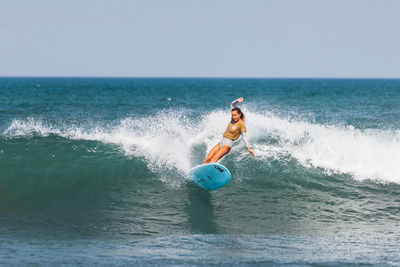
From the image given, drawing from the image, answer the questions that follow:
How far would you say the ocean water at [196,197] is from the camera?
737 centimetres

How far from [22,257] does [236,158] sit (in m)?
7.86

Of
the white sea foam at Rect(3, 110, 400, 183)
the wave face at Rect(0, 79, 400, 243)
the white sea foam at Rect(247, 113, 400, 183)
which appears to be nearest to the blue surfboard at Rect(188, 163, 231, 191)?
the wave face at Rect(0, 79, 400, 243)

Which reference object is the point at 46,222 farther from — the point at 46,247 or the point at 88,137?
the point at 88,137

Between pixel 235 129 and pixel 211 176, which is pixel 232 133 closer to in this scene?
pixel 235 129

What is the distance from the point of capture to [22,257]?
272 inches

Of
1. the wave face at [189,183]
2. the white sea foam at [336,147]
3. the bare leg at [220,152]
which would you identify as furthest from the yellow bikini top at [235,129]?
the white sea foam at [336,147]

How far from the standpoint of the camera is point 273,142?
15.1 metres

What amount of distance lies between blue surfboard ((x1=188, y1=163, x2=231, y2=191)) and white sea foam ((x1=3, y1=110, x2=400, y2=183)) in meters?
1.10

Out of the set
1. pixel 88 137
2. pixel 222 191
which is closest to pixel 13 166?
pixel 88 137

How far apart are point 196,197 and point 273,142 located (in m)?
5.16

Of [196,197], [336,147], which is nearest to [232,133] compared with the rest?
[196,197]

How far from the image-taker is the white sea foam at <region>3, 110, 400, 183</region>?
13156 millimetres

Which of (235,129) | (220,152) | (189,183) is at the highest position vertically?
(235,129)

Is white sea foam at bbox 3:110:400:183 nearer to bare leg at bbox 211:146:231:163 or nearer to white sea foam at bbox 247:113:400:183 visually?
white sea foam at bbox 247:113:400:183
